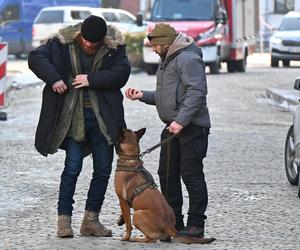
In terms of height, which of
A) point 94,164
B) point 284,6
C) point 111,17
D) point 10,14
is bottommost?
point 284,6

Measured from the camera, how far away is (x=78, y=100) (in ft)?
28.0

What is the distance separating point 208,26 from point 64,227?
22577 millimetres

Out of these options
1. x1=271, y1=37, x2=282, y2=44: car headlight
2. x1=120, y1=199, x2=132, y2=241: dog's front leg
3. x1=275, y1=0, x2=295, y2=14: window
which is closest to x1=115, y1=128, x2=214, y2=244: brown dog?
x1=120, y1=199, x2=132, y2=241: dog's front leg

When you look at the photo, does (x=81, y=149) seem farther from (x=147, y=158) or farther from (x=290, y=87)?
(x=290, y=87)

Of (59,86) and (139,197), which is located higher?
(59,86)

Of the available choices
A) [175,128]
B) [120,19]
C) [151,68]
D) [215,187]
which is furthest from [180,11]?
[175,128]

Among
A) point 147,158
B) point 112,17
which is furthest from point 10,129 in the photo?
point 112,17

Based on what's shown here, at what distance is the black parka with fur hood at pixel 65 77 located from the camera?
27.7 ft

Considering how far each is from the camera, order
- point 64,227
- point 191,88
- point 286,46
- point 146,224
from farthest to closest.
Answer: point 286,46 < point 64,227 < point 191,88 < point 146,224

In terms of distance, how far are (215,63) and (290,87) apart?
547cm

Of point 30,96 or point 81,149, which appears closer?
point 81,149

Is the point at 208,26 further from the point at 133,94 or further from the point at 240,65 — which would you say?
the point at 133,94

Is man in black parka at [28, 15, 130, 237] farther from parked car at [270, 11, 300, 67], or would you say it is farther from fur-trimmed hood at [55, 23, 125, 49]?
parked car at [270, 11, 300, 67]

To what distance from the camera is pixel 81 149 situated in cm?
867
